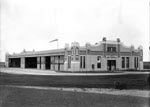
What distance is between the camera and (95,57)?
187 ft

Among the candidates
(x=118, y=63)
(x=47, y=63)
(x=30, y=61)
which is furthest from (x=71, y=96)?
(x=30, y=61)

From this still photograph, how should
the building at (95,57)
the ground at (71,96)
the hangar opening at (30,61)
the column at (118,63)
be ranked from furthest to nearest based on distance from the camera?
the hangar opening at (30,61) < the column at (118,63) < the building at (95,57) < the ground at (71,96)

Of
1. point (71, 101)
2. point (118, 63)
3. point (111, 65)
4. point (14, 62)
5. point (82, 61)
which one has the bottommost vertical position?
point (14, 62)

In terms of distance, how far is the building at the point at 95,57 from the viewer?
5438 centimetres

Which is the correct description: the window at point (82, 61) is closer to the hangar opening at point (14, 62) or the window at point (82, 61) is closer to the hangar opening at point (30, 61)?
the hangar opening at point (30, 61)

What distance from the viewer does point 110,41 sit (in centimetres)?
6016

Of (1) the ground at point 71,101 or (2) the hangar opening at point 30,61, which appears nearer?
(1) the ground at point 71,101

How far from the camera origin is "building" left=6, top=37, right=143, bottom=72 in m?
54.4

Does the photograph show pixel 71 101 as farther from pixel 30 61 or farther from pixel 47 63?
pixel 30 61

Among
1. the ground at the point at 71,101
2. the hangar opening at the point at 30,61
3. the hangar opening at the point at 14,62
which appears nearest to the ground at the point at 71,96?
the ground at the point at 71,101

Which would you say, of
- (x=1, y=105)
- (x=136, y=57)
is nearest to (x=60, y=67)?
(x=136, y=57)

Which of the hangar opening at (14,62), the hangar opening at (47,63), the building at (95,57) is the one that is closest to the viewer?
the building at (95,57)

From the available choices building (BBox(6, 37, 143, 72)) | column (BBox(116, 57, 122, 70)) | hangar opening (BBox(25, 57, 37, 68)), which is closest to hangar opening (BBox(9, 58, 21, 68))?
hangar opening (BBox(25, 57, 37, 68))

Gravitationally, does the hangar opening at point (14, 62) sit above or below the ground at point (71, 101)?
below
